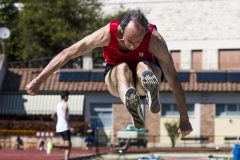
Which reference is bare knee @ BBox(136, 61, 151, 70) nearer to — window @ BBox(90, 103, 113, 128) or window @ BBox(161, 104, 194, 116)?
window @ BBox(161, 104, 194, 116)

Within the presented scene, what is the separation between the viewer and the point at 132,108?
31.7 ft

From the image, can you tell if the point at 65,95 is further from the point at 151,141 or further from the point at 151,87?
the point at 151,141

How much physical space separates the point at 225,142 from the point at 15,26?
21.2 m

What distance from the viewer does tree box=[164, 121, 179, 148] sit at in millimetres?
40656

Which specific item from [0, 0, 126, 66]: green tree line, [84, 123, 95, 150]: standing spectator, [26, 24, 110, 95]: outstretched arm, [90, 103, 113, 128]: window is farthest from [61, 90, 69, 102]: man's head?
[0, 0, 126, 66]: green tree line

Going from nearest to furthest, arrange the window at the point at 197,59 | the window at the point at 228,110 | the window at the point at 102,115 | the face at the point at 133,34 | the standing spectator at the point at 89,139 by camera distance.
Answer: the face at the point at 133,34 → the standing spectator at the point at 89,139 → the window at the point at 228,110 → the window at the point at 102,115 → the window at the point at 197,59

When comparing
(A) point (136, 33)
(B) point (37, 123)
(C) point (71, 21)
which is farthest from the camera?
(C) point (71, 21)

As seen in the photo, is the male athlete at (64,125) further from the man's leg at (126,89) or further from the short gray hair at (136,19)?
the short gray hair at (136,19)

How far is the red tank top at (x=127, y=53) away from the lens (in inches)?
381

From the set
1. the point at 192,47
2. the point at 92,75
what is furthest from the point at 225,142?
A: the point at 192,47

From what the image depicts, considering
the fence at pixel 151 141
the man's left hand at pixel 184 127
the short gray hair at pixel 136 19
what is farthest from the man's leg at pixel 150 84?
the fence at pixel 151 141

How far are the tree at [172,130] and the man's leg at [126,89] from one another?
96.9 feet

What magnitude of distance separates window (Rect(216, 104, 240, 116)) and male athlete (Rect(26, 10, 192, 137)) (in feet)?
110

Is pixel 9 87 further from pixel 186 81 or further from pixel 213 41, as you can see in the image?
pixel 213 41
